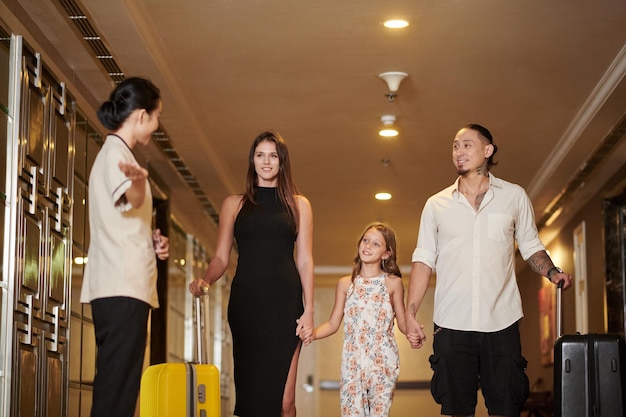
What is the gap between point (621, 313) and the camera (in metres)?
8.91

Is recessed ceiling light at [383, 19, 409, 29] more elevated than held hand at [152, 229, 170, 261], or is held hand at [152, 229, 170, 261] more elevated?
recessed ceiling light at [383, 19, 409, 29]

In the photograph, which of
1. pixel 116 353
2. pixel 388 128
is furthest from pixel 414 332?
pixel 388 128

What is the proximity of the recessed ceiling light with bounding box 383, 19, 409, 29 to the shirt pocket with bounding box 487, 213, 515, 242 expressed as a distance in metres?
2.01

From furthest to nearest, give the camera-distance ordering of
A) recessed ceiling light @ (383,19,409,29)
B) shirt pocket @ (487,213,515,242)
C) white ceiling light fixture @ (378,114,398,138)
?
white ceiling light fixture @ (378,114,398,138) → recessed ceiling light @ (383,19,409,29) → shirt pocket @ (487,213,515,242)

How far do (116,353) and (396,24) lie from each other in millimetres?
3472

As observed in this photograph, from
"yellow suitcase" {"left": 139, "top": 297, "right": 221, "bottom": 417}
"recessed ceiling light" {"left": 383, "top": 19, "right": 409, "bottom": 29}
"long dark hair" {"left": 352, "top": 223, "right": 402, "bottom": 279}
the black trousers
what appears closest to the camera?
the black trousers

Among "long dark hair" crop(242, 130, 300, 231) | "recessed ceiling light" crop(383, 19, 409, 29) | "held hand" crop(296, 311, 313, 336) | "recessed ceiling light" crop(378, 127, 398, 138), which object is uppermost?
"recessed ceiling light" crop(383, 19, 409, 29)

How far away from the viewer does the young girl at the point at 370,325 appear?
443 cm

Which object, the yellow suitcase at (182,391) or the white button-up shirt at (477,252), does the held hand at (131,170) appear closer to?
the yellow suitcase at (182,391)

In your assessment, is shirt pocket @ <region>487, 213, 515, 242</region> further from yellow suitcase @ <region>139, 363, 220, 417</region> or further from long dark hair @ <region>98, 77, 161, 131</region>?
long dark hair @ <region>98, 77, 161, 131</region>

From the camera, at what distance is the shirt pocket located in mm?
4059

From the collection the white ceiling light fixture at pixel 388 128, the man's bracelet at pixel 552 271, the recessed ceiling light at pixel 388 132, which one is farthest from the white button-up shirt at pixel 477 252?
the recessed ceiling light at pixel 388 132

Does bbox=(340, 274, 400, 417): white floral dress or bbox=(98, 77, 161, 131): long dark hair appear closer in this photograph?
bbox=(98, 77, 161, 131): long dark hair

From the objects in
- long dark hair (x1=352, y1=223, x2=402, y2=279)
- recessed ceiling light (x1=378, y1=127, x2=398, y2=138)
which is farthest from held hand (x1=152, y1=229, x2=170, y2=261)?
recessed ceiling light (x1=378, y1=127, x2=398, y2=138)
